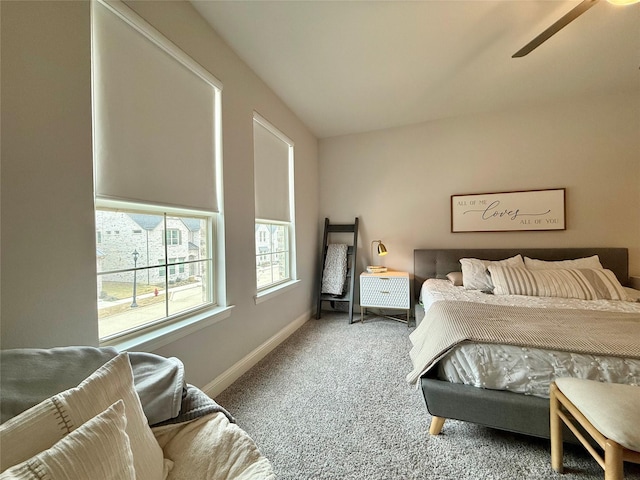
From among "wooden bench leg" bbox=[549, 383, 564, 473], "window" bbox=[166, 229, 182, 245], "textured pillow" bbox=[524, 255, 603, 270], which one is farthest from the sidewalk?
"textured pillow" bbox=[524, 255, 603, 270]

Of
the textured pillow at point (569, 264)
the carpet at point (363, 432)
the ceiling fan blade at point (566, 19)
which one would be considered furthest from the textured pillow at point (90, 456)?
the textured pillow at point (569, 264)

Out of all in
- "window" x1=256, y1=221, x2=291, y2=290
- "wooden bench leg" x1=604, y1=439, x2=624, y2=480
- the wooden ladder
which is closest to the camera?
"wooden bench leg" x1=604, y1=439, x2=624, y2=480

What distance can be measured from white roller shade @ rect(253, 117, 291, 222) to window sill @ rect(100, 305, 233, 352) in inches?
40.4

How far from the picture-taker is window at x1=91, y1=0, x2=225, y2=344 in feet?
4.11

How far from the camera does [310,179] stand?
367cm

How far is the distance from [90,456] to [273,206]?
2.34 metres

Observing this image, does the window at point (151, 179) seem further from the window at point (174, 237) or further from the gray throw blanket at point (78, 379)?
the gray throw blanket at point (78, 379)

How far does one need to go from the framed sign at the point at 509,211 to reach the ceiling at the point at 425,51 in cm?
112

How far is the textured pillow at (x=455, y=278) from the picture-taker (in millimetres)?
2832

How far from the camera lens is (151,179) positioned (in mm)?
1423

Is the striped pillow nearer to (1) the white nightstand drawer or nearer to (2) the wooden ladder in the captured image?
(1) the white nightstand drawer

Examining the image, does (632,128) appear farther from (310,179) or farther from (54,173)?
(54,173)

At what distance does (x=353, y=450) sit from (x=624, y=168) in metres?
4.07

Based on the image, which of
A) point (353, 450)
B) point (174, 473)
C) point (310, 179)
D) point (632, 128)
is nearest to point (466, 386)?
point (353, 450)
